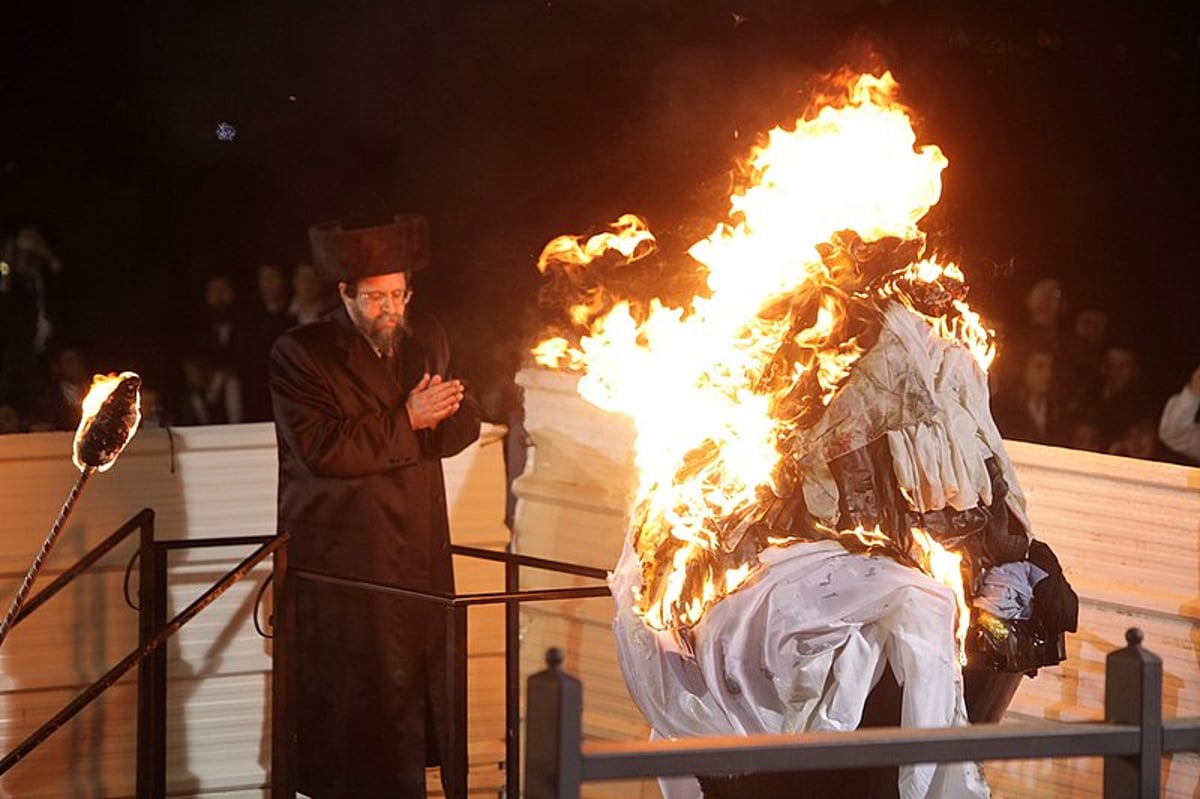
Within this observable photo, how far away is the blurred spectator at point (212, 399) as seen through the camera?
9188 mm

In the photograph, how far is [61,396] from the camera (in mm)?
8930

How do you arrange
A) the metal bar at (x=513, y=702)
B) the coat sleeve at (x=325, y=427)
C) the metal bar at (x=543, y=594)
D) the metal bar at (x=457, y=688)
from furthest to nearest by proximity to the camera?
the coat sleeve at (x=325, y=427)
the metal bar at (x=513, y=702)
the metal bar at (x=543, y=594)
the metal bar at (x=457, y=688)

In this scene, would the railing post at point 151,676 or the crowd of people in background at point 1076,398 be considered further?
the crowd of people in background at point 1076,398

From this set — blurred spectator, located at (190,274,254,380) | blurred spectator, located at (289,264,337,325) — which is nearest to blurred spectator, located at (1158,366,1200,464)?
blurred spectator, located at (289,264,337,325)

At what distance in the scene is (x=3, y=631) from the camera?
532 cm

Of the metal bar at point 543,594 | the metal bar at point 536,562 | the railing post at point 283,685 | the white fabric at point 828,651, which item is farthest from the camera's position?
the railing post at point 283,685

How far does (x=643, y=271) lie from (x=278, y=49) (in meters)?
2.65

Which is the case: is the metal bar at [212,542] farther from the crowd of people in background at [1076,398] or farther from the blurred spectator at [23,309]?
the crowd of people in background at [1076,398]

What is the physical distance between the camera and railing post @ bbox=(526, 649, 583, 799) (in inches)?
127

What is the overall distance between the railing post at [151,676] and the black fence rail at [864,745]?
3.27m

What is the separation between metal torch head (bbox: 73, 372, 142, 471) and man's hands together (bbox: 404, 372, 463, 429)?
68.5 inches

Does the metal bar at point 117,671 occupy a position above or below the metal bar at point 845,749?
below

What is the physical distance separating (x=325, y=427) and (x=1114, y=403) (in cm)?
360

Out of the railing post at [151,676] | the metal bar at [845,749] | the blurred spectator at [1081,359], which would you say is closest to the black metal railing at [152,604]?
the railing post at [151,676]
